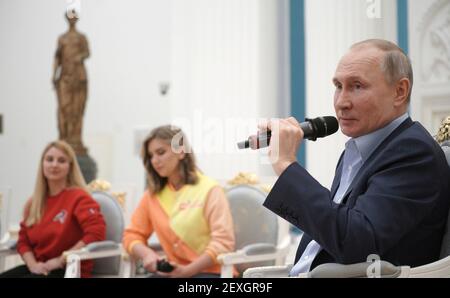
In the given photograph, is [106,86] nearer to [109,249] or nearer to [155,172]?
[109,249]

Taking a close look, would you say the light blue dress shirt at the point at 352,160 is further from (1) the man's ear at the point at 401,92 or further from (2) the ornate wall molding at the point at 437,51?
(2) the ornate wall molding at the point at 437,51

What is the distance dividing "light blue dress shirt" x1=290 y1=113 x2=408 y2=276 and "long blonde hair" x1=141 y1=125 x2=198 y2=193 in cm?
101

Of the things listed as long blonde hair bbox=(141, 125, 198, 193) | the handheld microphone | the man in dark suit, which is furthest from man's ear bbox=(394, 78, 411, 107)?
long blonde hair bbox=(141, 125, 198, 193)

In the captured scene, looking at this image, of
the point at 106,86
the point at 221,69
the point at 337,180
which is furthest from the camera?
the point at 106,86

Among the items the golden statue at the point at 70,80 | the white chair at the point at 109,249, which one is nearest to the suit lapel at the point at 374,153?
the white chair at the point at 109,249

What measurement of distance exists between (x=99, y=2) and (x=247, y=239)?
9.94 feet

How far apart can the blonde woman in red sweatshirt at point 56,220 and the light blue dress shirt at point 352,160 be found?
1.22m

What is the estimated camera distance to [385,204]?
43.0 inches

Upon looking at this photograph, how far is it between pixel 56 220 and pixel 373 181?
58.5 inches

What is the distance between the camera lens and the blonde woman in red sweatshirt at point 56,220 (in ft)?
7.64

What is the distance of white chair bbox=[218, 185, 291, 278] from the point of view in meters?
2.33

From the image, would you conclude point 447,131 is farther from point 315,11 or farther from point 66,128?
point 66,128

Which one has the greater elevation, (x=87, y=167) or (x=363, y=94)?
(x=363, y=94)

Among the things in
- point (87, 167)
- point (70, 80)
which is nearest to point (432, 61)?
point (87, 167)
